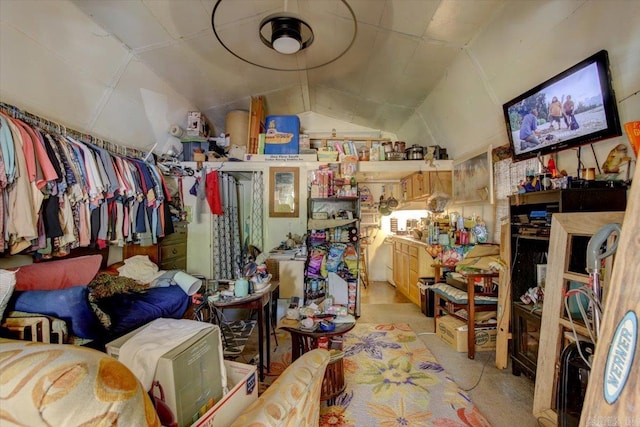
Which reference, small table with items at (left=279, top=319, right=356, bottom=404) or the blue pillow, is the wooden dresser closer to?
the blue pillow

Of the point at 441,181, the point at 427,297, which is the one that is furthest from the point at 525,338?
the point at 441,181

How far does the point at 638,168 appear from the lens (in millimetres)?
836

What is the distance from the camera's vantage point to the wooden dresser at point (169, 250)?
3.20 metres

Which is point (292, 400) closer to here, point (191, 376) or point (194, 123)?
point (191, 376)

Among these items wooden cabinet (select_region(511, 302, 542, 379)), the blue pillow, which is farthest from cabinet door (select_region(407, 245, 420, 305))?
the blue pillow

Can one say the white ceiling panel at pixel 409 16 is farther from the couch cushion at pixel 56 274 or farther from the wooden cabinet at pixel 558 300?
the couch cushion at pixel 56 274

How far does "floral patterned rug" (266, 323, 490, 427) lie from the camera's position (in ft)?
5.79

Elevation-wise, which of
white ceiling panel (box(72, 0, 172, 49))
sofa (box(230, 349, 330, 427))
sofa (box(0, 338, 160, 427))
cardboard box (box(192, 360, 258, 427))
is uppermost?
white ceiling panel (box(72, 0, 172, 49))

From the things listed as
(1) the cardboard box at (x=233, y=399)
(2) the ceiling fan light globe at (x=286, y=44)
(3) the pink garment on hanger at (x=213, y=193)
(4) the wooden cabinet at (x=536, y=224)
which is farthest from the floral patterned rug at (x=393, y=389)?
(2) the ceiling fan light globe at (x=286, y=44)

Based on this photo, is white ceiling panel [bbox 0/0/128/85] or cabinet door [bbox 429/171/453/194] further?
cabinet door [bbox 429/171/453/194]

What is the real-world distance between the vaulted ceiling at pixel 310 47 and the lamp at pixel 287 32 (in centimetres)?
1

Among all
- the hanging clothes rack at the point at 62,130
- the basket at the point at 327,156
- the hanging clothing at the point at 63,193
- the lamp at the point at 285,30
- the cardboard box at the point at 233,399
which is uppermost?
the lamp at the point at 285,30

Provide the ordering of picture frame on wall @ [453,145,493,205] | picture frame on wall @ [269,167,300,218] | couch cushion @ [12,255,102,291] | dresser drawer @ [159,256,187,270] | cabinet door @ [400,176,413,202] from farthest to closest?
cabinet door @ [400,176,413,202], picture frame on wall @ [269,167,300,218], dresser drawer @ [159,256,187,270], picture frame on wall @ [453,145,493,205], couch cushion @ [12,255,102,291]

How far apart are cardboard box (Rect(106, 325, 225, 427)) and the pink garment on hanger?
2.75 m
